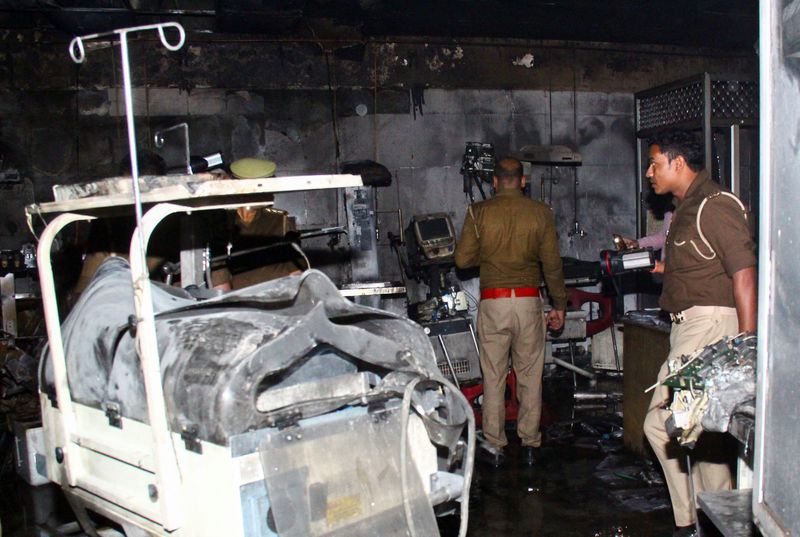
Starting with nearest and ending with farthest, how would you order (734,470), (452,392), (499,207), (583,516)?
(452,392)
(734,470)
(583,516)
(499,207)

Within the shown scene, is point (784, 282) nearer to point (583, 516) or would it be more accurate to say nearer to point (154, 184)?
point (154, 184)

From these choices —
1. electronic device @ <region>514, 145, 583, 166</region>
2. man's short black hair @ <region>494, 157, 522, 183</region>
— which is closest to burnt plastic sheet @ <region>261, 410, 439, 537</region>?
man's short black hair @ <region>494, 157, 522, 183</region>

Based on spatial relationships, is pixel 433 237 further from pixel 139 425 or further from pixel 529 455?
pixel 139 425

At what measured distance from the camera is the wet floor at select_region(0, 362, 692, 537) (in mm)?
3914

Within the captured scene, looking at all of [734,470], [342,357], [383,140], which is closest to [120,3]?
[383,140]

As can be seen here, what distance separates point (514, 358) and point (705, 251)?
1979 millimetres

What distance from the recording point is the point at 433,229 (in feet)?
21.1

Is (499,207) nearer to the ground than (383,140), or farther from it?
nearer to the ground

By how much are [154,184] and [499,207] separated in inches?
112

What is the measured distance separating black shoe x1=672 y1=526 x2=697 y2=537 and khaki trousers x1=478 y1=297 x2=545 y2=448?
1607 millimetres

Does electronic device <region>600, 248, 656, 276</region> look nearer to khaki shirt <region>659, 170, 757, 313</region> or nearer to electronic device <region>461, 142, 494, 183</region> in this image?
khaki shirt <region>659, 170, 757, 313</region>

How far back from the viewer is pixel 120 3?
19.6 feet

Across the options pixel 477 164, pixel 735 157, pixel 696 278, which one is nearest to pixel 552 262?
pixel 696 278

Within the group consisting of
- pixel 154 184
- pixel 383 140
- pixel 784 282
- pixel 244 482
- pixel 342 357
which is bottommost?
pixel 244 482
